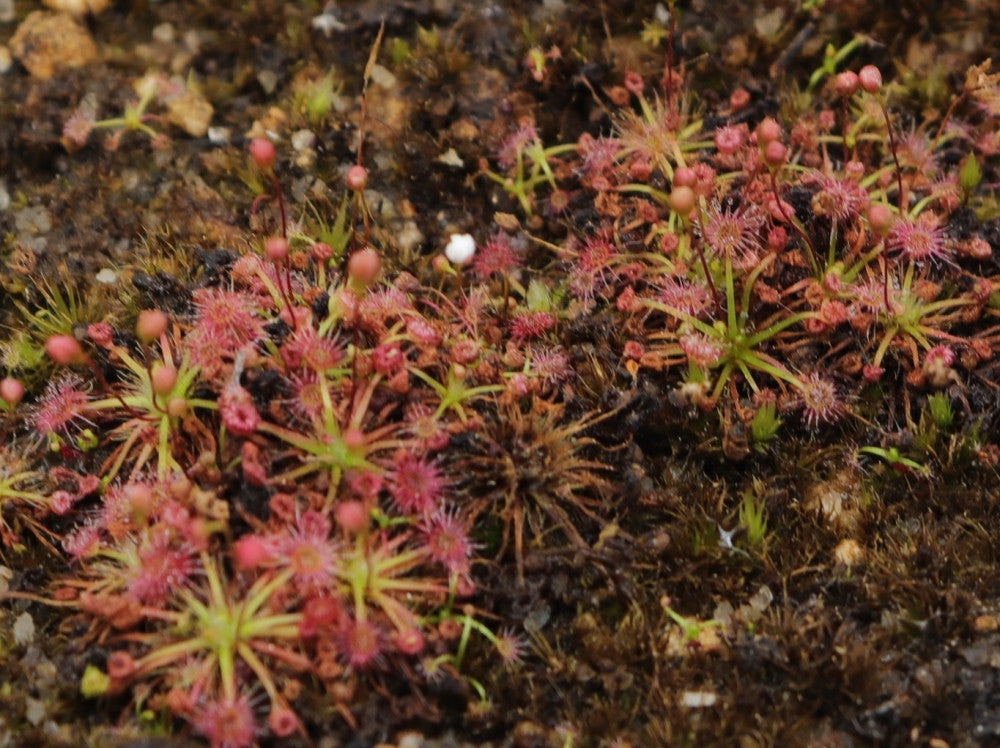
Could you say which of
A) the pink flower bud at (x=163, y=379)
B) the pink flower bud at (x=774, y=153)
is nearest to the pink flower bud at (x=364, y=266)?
Result: the pink flower bud at (x=163, y=379)

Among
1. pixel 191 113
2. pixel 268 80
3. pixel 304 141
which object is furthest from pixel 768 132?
pixel 191 113

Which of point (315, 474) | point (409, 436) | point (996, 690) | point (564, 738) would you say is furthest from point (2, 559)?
point (996, 690)

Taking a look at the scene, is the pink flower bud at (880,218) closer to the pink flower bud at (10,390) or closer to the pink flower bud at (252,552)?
the pink flower bud at (252,552)

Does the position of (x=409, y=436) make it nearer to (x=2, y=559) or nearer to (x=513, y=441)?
(x=513, y=441)

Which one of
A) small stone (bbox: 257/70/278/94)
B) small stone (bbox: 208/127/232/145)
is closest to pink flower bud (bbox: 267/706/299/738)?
small stone (bbox: 208/127/232/145)

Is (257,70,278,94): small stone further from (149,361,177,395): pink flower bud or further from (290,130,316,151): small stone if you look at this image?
(149,361,177,395): pink flower bud

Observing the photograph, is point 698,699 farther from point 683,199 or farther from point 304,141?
point 304,141

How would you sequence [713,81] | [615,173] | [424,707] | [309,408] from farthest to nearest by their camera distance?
[713,81] < [615,173] < [309,408] < [424,707]
